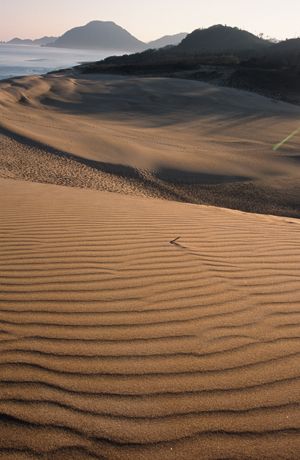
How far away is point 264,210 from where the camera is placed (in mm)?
8828

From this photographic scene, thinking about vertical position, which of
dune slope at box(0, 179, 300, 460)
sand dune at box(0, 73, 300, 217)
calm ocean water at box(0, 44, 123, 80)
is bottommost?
dune slope at box(0, 179, 300, 460)

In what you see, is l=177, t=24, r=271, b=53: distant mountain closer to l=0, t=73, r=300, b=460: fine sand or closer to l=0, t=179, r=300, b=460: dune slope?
l=0, t=73, r=300, b=460: fine sand

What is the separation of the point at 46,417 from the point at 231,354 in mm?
1131

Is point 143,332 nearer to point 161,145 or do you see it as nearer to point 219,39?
point 161,145

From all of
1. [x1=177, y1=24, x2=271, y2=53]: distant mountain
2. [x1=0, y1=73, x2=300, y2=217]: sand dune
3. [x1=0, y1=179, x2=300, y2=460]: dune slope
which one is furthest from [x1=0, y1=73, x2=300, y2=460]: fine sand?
[x1=177, y1=24, x2=271, y2=53]: distant mountain

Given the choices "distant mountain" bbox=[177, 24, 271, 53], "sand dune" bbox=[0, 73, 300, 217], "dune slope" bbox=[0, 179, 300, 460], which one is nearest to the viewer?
"dune slope" bbox=[0, 179, 300, 460]

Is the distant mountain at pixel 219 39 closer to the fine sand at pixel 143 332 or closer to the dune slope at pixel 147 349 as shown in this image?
the fine sand at pixel 143 332

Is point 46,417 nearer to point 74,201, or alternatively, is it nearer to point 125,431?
point 125,431

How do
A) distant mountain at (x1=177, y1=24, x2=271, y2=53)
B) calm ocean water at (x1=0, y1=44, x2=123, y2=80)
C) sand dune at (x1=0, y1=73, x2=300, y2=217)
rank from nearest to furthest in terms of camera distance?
sand dune at (x1=0, y1=73, x2=300, y2=217)
calm ocean water at (x1=0, y1=44, x2=123, y2=80)
distant mountain at (x1=177, y1=24, x2=271, y2=53)

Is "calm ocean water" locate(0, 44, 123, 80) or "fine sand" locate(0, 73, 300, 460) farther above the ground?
"calm ocean water" locate(0, 44, 123, 80)

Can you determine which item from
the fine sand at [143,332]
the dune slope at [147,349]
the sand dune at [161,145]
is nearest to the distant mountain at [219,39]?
the sand dune at [161,145]

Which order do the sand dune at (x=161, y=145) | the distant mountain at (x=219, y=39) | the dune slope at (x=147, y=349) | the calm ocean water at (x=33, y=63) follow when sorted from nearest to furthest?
1. the dune slope at (x=147, y=349)
2. the sand dune at (x=161, y=145)
3. the calm ocean water at (x=33, y=63)
4. the distant mountain at (x=219, y=39)

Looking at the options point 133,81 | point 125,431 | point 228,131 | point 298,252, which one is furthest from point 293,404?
point 133,81

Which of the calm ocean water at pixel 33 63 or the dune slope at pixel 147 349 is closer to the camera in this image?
the dune slope at pixel 147 349
